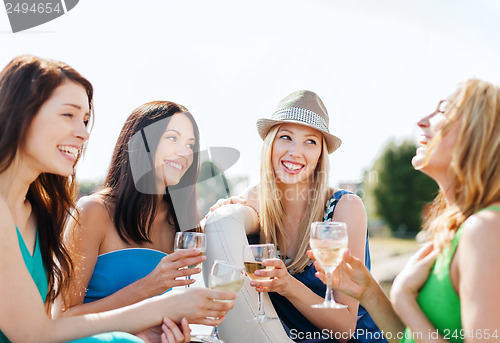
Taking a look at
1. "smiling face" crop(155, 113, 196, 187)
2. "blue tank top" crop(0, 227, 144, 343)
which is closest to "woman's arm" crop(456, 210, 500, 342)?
"blue tank top" crop(0, 227, 144, 343)

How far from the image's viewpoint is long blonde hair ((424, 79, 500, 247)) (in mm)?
2412

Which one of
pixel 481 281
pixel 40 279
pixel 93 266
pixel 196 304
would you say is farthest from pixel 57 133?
pixel 481 281

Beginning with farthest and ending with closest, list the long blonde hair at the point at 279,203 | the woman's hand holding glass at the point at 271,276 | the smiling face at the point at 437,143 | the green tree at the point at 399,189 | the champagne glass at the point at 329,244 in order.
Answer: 1. the green tree at the point at 399,189
2. the long blonde hair at the point at 279,203
3. the woman's hand holding glass at the point at 271,276
4. the champagne glass at the point at 329,244
5. the smiling face at the point at 437,143

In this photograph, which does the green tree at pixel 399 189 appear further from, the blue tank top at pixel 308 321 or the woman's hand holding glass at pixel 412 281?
the woman's hand holding glass at pixel 412 281

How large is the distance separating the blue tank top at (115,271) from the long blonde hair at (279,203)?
3.84 ft

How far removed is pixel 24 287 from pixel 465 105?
2.47m

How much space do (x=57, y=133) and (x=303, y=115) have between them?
2309 mm

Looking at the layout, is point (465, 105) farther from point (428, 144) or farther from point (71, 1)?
point (71, 1)

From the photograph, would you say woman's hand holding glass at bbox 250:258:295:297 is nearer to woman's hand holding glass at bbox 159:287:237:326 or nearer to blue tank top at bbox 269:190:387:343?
woman's hand holding glass at bbox 159:287:237:326

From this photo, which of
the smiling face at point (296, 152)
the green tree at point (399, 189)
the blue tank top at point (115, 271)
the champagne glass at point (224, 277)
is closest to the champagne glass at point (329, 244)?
the champagne glass at point (224, 277)

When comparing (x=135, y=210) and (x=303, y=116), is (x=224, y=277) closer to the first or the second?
(x=135, y=210)

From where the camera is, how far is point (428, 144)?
265cm

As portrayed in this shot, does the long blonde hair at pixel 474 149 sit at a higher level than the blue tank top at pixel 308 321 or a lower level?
higher

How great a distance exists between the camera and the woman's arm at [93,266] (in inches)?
134
